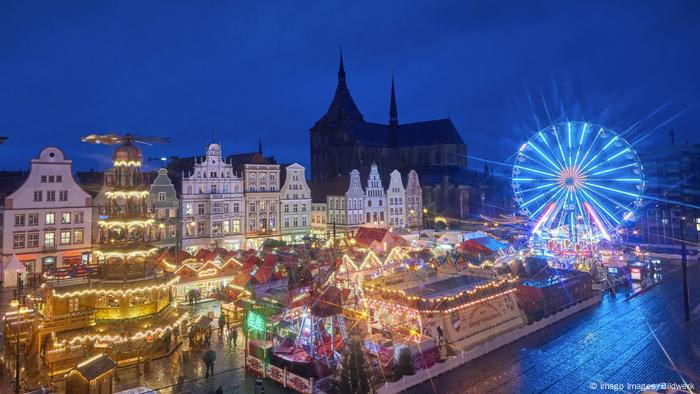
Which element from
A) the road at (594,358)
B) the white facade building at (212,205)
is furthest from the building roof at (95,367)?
the white facade building at (212,205)

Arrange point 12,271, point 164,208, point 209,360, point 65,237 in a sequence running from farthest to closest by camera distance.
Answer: point 164,208
point 65,237
point 12,271
point 209,360

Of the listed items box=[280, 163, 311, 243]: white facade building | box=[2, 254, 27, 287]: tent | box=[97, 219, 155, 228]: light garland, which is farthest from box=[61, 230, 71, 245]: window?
box=[280, 163, 311, 243]: white facade building

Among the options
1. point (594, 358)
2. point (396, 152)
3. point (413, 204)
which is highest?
point (396, 152)

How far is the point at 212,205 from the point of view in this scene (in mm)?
44719

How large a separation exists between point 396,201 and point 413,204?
4.23 meters

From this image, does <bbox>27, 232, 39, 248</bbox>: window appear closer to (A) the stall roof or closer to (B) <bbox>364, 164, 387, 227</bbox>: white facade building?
(A) the stall roof

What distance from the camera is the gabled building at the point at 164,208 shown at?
41562 millimetres

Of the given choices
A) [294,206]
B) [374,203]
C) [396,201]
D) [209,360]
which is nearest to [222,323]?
[209,360]

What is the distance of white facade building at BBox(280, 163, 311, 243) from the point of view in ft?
167

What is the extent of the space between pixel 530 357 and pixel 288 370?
10.1 m

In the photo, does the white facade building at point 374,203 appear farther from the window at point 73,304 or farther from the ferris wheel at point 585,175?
the window at point 73,304

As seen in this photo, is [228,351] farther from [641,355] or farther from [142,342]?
[641,355]

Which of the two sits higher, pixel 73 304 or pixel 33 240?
pixel 33 240

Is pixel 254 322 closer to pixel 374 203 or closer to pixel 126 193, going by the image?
pixel 126 193
